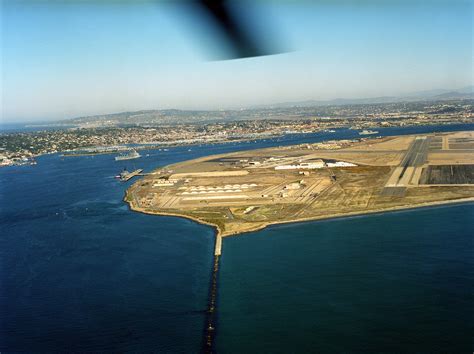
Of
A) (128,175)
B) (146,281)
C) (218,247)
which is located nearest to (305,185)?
(218,247)

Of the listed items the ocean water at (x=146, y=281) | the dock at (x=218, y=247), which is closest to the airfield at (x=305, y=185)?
the dock at (x=218, y=247)

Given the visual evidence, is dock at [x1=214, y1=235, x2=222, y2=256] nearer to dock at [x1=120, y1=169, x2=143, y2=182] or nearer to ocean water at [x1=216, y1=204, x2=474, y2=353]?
ocean water at [x1=216, y1=204, x2=474, y2=353]

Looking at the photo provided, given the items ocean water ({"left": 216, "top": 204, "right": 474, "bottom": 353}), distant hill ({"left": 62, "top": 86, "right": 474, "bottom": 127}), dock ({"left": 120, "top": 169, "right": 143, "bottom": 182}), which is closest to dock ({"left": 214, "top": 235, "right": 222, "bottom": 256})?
ocean water ({"left": 216, "top": 204, "right": 474, "bottom": 353})

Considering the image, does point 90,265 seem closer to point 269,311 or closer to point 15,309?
point 15,309

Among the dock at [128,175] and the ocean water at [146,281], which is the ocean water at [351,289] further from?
the dock at [128,175]

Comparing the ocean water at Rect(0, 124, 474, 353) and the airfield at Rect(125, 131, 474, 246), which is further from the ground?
the airfield at Rect(125, 131, 474, 246)

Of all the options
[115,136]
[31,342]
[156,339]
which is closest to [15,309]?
[31,342]
